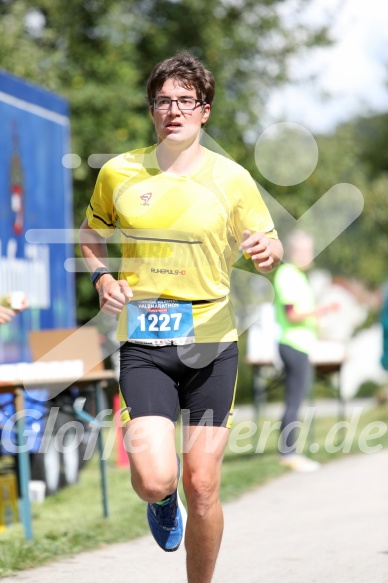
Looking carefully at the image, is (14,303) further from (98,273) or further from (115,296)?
(115,296)

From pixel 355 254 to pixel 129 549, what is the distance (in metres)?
32.3

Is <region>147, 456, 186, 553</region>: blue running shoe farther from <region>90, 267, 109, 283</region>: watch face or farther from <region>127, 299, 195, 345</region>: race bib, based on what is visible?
<region>90, 267, 109, 283</region>: watch face

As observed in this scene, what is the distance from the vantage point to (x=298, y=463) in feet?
36.2

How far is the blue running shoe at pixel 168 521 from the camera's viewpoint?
475 centimetres

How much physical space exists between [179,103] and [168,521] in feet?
5.46

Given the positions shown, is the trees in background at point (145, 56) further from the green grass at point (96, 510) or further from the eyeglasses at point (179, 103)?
the eyeglasses at point (179, 103)

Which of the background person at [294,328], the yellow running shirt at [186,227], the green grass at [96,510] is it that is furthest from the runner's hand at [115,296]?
the background person at [294,328]

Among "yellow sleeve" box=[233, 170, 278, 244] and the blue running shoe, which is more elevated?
"yellow sleeve" box=[233, 170, 278, 244]

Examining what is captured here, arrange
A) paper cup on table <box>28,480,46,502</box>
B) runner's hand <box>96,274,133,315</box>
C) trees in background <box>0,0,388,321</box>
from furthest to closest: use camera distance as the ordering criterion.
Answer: trees in background <box>0,0,388,321</box> < paper cup on table <box>28,480,46,502</box> < runner's hand <box>96,274,133,315</box>

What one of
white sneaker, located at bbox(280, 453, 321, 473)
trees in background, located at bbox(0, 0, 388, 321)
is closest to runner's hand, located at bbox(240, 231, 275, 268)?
white sneaker, located at bbox(280, 453, 321, 473)

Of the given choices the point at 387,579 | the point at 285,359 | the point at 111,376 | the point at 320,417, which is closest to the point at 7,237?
the point at 111,376

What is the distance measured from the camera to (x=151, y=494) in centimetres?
449

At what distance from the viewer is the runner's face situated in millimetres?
4695

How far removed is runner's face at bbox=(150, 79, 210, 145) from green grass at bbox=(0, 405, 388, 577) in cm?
Result: 248
